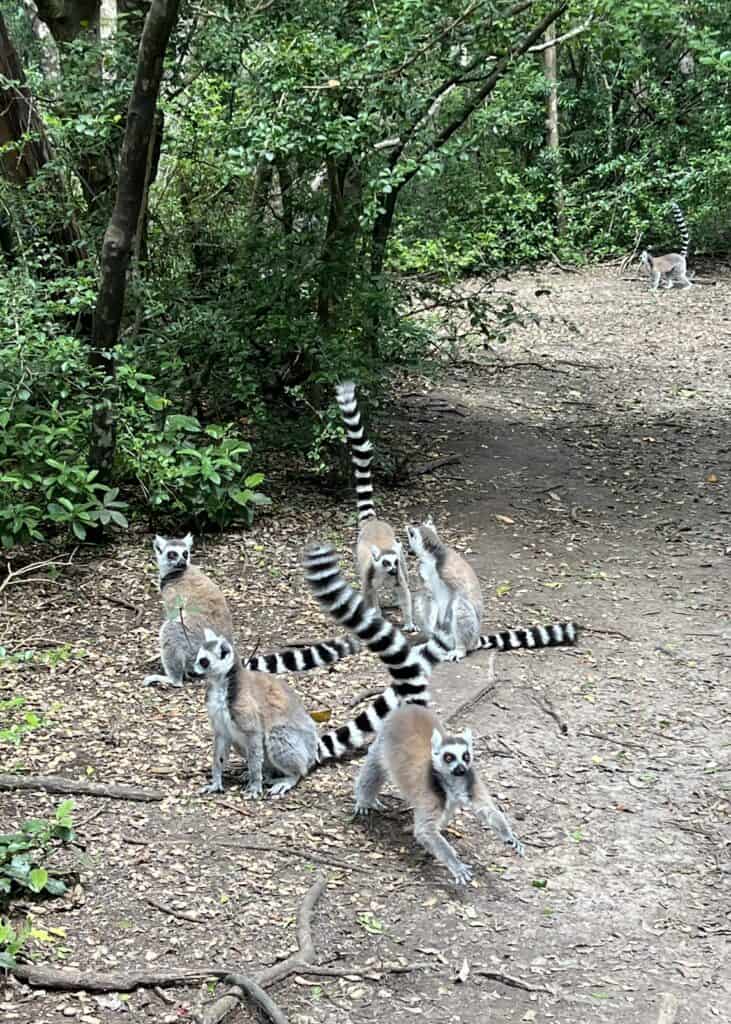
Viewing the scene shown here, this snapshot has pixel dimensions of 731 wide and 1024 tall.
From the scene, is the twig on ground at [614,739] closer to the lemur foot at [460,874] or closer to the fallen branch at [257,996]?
the lemur foot at [460,874]

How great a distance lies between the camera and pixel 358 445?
7.82 meters

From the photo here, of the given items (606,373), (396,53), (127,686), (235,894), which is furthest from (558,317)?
(235,894)

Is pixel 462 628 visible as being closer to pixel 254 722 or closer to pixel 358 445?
pixel 254 722

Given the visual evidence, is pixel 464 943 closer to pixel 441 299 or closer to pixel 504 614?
pixel 504 614


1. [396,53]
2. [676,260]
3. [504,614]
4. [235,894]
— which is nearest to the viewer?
[235,894]

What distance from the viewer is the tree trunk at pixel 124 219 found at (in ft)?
20.6

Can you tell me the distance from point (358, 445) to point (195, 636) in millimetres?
2537

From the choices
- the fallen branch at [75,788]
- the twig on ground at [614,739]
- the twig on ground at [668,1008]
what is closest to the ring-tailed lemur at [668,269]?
the twig on ground at [614,739]

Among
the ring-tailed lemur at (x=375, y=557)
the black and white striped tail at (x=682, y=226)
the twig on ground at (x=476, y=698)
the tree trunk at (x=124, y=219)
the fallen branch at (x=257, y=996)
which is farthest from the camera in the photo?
the black and white striped tail at (x=682, y=226)

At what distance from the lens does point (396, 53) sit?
7469 millimetres

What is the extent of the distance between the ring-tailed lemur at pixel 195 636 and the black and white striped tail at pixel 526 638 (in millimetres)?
832

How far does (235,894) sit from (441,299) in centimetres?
665

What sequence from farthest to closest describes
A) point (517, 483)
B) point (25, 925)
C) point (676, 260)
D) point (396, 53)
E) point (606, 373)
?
point (676, 260)
point (606, 373)
point (517, 483)
point (396, 53)
point (25, 925)

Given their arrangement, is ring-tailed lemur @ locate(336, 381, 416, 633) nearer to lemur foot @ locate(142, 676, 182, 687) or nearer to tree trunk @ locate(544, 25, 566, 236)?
lemur foot @ locate(142, 676, 182, 687)
